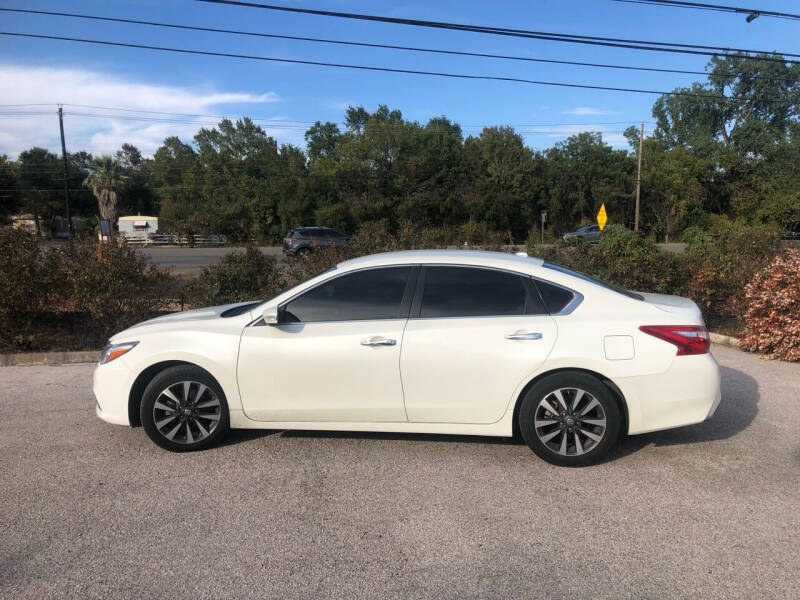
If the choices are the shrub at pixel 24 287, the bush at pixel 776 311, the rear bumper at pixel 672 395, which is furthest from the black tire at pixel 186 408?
the bush at pixel 776 311

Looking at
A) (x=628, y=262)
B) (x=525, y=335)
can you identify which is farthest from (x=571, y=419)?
(x=628, y=262)

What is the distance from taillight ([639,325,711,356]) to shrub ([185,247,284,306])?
6.52 m

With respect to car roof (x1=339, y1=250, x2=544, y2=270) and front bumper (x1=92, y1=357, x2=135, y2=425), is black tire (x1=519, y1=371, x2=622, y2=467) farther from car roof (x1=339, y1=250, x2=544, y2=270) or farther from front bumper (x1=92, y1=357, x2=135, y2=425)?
front bumper (x1=92, y1=357, x2=135, y2=425)

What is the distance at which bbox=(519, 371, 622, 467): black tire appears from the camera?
429cm

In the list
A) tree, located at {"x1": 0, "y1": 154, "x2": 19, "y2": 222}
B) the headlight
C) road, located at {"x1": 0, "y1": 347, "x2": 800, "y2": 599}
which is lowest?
road, located at {"x1": 0, "y1": 347, "x2": 800, "y2": 599}

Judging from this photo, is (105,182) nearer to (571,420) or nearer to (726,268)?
(726,268)

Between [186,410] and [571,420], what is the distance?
9.55 ft

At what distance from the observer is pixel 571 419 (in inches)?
170

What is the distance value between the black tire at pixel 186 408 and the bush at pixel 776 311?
22.9 ft

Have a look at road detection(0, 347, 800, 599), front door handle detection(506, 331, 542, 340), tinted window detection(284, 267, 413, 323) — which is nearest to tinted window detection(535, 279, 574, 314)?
front door handle detection(506, 331, 542, 340)

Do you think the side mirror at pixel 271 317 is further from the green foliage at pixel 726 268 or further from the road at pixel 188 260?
the road at pixel 188 260

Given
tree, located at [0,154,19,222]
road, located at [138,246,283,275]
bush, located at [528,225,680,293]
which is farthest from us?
tree, located at [0,154,19,222]

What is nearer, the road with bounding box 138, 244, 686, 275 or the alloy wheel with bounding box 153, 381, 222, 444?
the alloy wheel with bounding box 153, 381, 222, 444

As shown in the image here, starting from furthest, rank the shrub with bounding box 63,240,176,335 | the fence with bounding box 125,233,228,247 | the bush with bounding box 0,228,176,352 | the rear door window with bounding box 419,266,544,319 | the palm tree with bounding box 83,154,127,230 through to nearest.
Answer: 1. the palm tree with bounding box 83,154,127,230
2. the fence with bounding box 125,233,228,247
3. the shrub with bounding box 63,240,176,335
4. the bush with bounding box 0,228,176,352
5. the rear door window with bounding box 419,266,544,319
